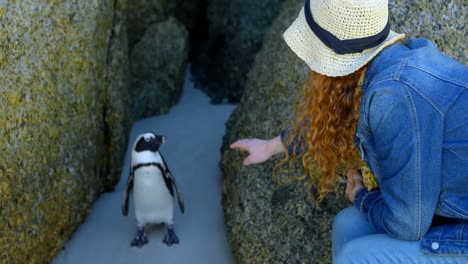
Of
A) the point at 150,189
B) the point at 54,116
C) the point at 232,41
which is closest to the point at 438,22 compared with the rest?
the point at 150,189

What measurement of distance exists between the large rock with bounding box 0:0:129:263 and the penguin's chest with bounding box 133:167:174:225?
0.73 feet

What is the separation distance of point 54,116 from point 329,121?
43.5 inches

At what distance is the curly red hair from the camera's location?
151 cm

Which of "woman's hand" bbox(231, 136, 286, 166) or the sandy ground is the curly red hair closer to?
"woman's hand" bbox(231, 136, 286, 166)

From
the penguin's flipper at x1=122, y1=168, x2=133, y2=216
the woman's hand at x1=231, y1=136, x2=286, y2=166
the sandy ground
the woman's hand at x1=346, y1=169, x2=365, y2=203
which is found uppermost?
the woman's hand at x1=346, y1=169, x2=365, y2=203

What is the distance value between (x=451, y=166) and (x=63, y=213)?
4.94 ft

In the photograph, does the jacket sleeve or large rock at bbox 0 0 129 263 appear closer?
the jacket sleeve

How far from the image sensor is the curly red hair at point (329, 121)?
1.51 meters

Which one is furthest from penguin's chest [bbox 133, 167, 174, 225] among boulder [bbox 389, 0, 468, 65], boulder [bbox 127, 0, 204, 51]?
boulder [bbox 127, 0, 204, 51]

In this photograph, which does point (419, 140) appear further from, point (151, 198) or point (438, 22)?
point (151, 198)

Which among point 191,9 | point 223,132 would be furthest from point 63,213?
point 191,9

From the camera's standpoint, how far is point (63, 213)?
245 centimetres

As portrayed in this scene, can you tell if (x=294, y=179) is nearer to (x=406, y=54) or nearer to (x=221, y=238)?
(x=221, y=238)

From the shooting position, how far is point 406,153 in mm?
1320
